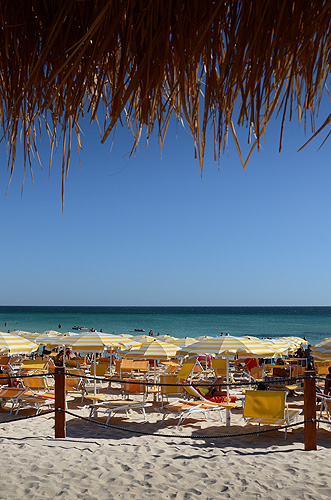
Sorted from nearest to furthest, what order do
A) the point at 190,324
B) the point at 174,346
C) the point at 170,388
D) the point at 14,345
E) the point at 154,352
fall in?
the point at 170,388 → the point at 154,352 → the point at 174,346 → the point at 14,345 → the point at 190,324

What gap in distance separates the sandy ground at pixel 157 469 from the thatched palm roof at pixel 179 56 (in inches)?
129

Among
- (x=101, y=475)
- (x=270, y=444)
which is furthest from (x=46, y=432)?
(x=270, y=444)

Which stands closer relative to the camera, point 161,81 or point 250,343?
point 161,81

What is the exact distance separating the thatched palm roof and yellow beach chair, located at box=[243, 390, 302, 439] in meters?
5.52

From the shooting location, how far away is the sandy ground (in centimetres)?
387

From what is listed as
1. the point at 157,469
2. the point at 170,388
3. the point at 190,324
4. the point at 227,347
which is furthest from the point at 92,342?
the point at 190,324

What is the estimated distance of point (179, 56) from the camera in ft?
4.88

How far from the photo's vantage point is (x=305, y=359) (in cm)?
1591

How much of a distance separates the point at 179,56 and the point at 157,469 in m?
4.08

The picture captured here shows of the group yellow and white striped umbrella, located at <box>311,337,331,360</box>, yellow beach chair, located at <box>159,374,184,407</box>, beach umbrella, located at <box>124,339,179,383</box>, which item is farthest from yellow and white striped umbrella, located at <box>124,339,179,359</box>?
yellow and white striped umbrella, located at <box>311,337,331,360</box>

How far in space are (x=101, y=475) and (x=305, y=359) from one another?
12.9m

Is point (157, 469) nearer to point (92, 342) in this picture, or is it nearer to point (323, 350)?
point (92, 342)

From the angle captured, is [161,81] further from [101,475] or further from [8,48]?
[101,475]

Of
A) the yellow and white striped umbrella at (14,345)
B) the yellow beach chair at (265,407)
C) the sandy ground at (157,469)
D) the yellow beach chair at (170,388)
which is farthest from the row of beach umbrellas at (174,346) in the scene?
the sandy ground at (157,469)
